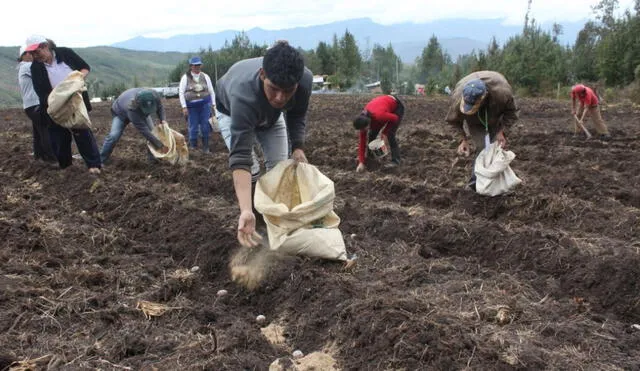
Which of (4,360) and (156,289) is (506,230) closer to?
(156,289)

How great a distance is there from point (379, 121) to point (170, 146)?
2751mm

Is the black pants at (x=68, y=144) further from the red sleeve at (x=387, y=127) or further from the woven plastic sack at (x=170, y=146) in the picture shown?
the red sleeve at (x=387, y=127)

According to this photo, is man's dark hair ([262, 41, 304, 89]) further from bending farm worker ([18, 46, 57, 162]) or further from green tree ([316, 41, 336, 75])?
green tree ([316, 41, 336, 75])

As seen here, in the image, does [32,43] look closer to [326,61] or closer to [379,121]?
[379,121]

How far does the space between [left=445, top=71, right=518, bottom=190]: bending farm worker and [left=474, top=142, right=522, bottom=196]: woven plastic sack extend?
117 mm

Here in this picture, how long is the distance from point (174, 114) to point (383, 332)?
Answer: 16.0 meters

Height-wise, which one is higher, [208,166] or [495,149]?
[495,149]

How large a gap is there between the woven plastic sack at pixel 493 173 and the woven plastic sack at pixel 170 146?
3928mm

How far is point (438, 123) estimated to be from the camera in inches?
486

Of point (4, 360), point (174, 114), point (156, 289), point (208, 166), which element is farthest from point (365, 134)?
point (174, 114)

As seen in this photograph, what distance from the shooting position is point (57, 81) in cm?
625

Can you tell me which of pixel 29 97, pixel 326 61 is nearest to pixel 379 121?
pixel 29 97

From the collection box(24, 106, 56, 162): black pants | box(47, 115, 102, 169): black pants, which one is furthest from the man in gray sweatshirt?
box(24, 106, 56, 162): black pants

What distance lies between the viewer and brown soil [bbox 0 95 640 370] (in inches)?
104
